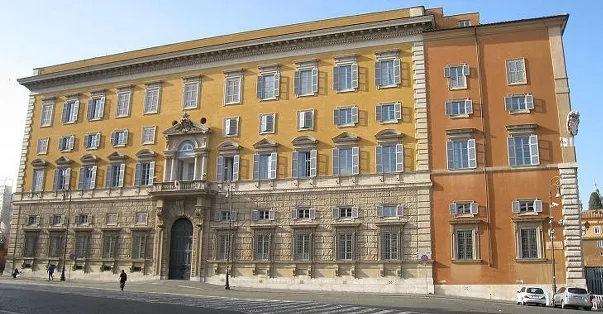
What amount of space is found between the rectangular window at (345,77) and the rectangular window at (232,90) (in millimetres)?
7998

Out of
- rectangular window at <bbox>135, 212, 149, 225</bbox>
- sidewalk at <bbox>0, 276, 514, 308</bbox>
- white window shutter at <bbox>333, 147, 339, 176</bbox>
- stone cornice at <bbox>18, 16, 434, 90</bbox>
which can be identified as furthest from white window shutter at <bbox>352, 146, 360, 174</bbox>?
rectangular window at <bbox>135, 212, 149, 225</bbox>

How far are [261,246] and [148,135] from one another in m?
14.0

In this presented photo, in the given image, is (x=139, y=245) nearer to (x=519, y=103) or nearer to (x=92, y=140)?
(x=92, y=140)

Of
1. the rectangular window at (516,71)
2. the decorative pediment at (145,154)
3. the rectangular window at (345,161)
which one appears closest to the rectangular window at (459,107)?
the rectangular window at (516,71)

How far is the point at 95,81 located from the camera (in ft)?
161

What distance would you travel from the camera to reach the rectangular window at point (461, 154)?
1422 inches

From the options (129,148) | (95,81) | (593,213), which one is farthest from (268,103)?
(593,213)

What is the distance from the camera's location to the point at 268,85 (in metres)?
42.5

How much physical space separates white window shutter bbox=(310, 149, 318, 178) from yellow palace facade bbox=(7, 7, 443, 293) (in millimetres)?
78

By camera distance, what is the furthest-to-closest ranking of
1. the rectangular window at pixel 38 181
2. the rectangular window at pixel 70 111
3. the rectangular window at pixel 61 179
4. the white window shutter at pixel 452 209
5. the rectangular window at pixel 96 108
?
1. the rectangular window at pixel 70 111
2. the rectangular window at pixel 38 181
3. the rectangular window at pixel 96 108
4. the rectangular window at pixel 61 179
5. the white window shutter at pixel 452 209

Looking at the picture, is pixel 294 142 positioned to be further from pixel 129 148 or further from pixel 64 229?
pixel 64 229

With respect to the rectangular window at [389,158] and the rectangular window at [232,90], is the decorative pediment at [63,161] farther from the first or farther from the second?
the rectangular window at [389,158]

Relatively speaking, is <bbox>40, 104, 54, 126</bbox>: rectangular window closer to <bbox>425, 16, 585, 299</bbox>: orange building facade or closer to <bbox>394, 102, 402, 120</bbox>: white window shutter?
<bbox>394, 102, 402, 120</bbox>: white window shutter

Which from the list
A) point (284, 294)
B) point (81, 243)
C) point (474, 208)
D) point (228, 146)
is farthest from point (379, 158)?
point (81, 243)
